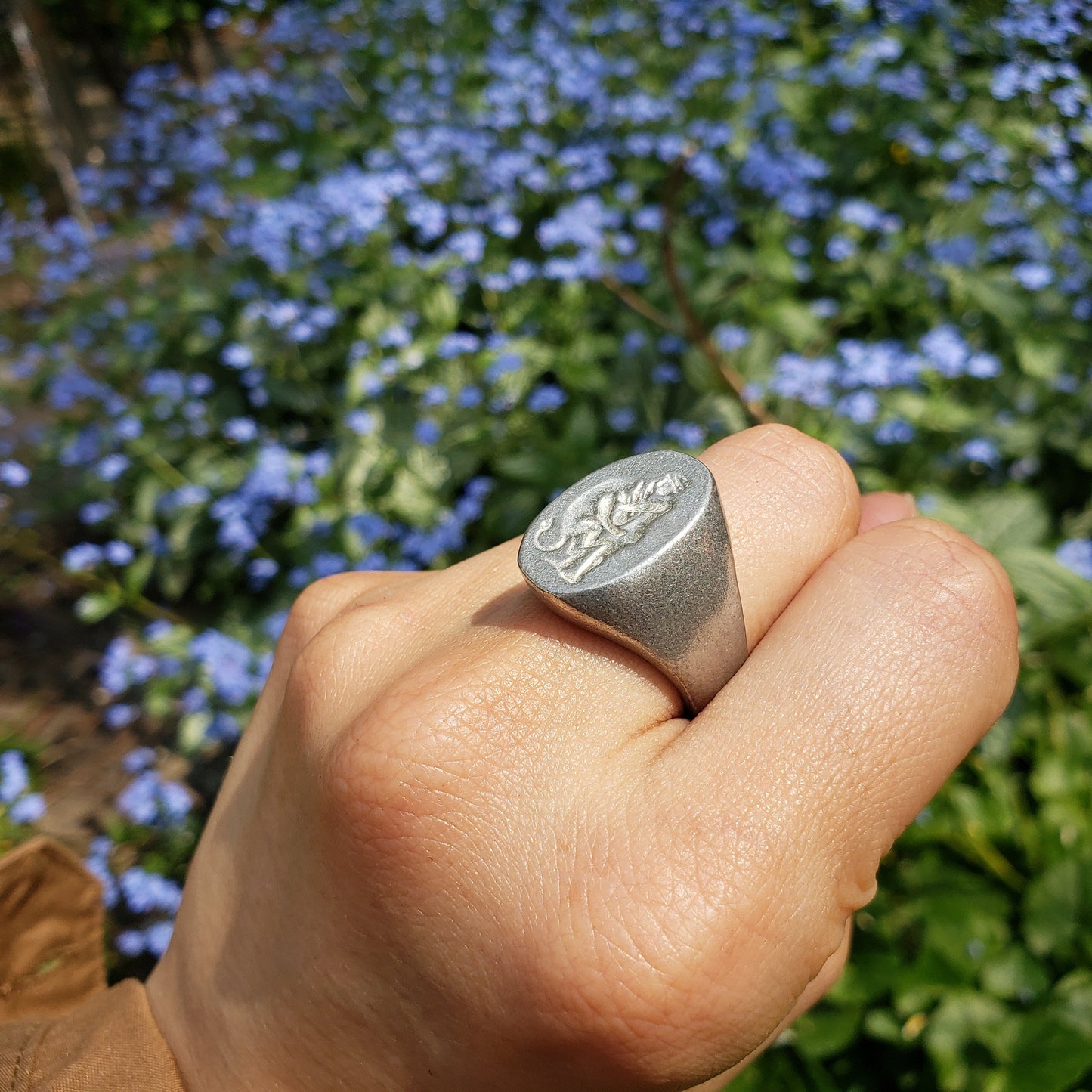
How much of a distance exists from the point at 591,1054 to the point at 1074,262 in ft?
10.3

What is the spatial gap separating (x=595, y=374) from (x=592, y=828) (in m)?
2.16

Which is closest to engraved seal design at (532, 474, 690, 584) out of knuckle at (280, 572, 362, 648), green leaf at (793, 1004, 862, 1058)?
knuckle at (280, 572, 362, 648)

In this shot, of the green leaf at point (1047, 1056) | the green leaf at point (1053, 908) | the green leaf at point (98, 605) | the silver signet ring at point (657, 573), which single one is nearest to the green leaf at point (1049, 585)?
the green leaf at point (1053, 908)

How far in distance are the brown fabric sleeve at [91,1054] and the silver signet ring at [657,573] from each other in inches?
29.4

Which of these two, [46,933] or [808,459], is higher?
[808,459]

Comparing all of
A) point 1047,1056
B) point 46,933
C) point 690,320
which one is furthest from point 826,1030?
point 690,320

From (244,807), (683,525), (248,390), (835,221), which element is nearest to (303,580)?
(248,390)

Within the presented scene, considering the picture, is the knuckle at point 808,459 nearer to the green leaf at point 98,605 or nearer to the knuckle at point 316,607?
the knuckle at point 316,607

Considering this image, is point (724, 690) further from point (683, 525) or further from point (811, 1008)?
point (811, 1008)

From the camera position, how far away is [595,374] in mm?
2762

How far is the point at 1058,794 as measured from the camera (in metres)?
Answer: 1.92

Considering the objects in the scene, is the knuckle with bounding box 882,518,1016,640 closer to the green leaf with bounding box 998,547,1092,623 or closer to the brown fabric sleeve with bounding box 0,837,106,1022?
the green leaf with bounding box 998,547,1092,623

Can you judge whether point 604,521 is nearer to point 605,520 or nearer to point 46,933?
point 605,520

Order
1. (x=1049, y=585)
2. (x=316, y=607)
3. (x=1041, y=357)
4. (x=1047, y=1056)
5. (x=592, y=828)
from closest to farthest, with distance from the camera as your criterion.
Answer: (x=592, y=828) → (x=316, y=607) → (x=1047, y=1056) → (x=1049, y=585) → (x=1041, y=357)
